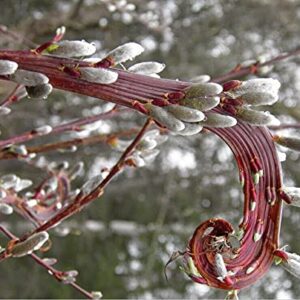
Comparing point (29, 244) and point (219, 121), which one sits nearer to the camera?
point (219, 121)

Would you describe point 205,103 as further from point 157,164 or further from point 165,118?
point 157,164

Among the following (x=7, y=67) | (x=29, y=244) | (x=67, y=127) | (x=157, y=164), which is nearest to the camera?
(x=7, y=67)

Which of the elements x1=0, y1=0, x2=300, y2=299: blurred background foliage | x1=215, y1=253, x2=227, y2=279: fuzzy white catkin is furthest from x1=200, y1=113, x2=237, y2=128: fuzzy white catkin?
x1=0, y1=0, x2=300, y2=299: blurred background foliage

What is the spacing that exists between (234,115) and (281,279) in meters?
2.10

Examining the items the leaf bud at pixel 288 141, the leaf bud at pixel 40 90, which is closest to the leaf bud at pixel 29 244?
the leaf bud at pixel 40 90

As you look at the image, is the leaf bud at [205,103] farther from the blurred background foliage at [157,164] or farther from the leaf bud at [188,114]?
the blurred background foliage at [157,164]

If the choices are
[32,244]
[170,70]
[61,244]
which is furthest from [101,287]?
[32,244]

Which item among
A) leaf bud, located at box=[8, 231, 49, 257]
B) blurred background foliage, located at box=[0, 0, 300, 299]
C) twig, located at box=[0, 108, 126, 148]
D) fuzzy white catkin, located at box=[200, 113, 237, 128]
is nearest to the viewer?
fuzzy white catkin, located at box=[200, 113, 237, 128]

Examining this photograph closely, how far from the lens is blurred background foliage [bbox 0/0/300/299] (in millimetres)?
2248

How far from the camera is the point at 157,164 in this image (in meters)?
2.76

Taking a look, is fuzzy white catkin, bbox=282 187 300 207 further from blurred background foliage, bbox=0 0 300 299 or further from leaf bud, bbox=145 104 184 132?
blurred background foliage, bbox=0 0 300 299

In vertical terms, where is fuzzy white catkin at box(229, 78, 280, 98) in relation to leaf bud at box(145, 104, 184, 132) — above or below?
above

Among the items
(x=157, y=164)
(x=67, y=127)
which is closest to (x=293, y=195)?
(x=67, y=127)

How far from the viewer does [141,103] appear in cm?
53
